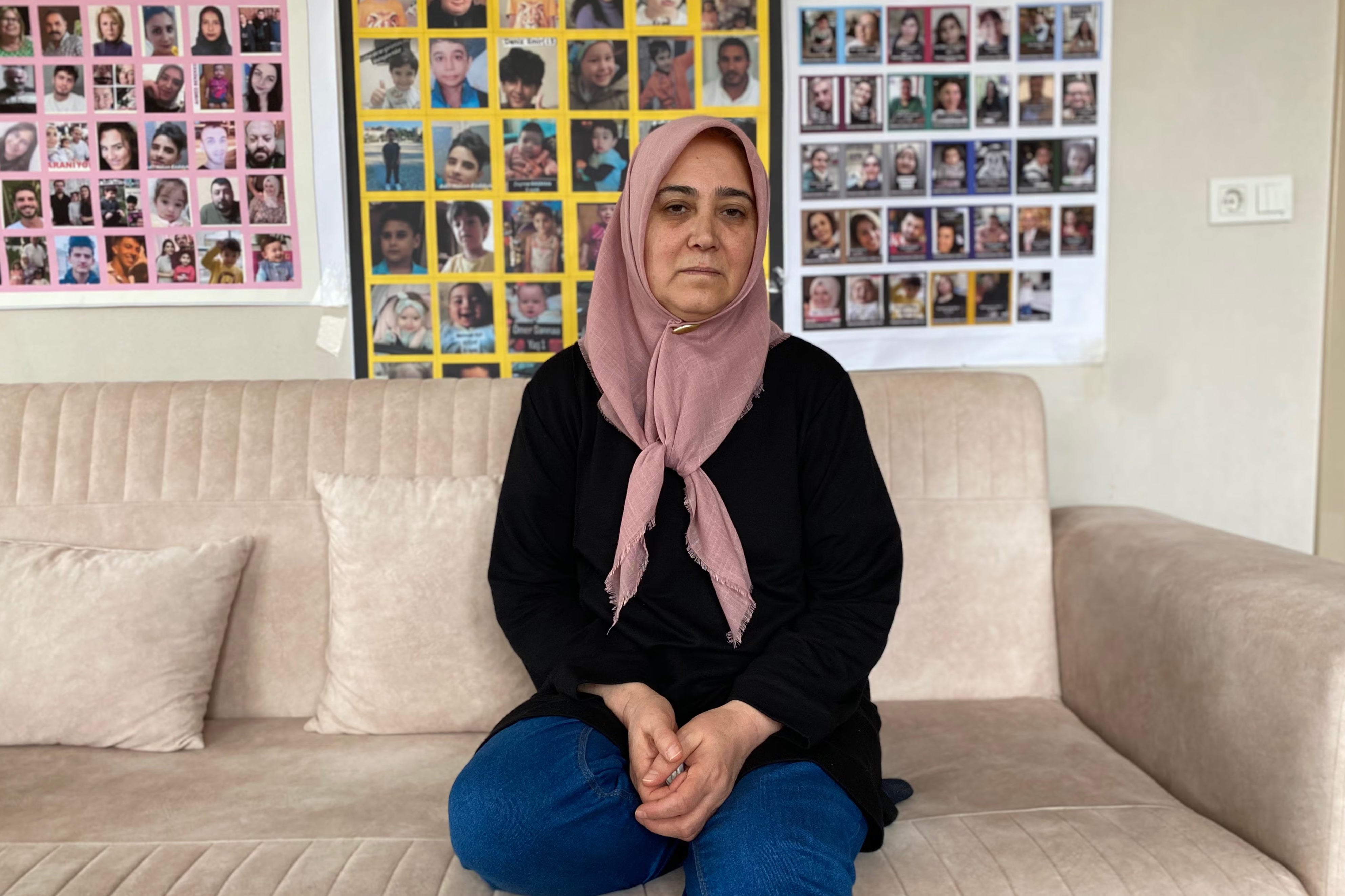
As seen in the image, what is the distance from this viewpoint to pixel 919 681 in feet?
5.40

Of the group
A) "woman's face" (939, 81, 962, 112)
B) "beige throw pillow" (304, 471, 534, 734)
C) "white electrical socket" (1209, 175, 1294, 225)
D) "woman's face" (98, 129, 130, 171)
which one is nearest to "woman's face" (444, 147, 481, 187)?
"woman's face" (98, 129, 130, 171)

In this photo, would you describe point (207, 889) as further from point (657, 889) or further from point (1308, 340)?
point (1308, 340)

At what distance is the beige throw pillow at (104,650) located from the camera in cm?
140

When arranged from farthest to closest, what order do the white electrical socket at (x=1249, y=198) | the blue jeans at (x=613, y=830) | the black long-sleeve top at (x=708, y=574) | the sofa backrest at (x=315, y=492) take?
1. the white electrical socket at (x=1249, y=198)
2. the sofa backrest at (x=315, y=492)
3. the black long-sleeve top at (x=708, y=574)
4. the blue jeans at (x=613, y=830)

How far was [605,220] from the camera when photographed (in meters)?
1.92

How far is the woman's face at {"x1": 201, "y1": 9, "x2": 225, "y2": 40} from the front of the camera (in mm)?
1846

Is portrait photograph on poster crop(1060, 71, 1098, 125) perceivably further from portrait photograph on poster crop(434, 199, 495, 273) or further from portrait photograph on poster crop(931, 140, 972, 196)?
portrait photograph on poster crop(434, 199, 495, 273)

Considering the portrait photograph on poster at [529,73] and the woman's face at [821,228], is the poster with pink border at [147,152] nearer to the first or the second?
the portrait photograph on poster at [529,73]

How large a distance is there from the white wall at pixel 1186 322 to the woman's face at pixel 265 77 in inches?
16.6

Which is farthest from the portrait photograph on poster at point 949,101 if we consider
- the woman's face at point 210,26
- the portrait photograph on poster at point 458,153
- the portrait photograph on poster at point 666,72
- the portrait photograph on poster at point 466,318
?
the woman's face at point 210,26

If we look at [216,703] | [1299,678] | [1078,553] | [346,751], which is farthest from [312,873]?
[1078,553]

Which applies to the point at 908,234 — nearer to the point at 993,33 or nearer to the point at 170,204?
the point at 993,33

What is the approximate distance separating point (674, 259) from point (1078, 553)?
2.87 ft

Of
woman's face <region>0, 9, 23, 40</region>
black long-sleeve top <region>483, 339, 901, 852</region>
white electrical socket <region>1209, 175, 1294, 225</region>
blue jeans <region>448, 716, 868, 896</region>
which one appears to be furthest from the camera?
white electrical socket <region>1209, 175, 1294, 225</region>
